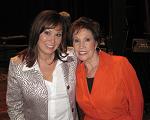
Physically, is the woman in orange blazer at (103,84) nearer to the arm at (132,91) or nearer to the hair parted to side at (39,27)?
the arm at (132,91)

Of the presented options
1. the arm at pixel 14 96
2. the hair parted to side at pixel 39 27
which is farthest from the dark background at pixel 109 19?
the arm at pixel 14 96

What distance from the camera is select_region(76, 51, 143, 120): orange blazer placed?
7.80 feet

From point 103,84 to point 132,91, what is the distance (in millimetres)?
213

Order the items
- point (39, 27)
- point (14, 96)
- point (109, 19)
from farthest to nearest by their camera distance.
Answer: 1. point (109, 19)
2. point (14, 96)
3. point (39, 27)

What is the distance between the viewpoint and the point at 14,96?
2412mm

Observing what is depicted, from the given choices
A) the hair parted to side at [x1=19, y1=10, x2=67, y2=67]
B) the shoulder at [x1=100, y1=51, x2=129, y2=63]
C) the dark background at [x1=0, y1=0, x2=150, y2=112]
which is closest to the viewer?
the hair parted to side at [x1=19, y1=10, x2=67, y2=67]

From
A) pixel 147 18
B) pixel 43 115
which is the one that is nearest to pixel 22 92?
pixel 43 115

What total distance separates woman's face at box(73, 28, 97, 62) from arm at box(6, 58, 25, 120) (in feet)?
1.54

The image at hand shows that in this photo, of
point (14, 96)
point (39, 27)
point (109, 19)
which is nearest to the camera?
point (39, 27)

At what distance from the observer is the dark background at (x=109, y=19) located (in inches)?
194

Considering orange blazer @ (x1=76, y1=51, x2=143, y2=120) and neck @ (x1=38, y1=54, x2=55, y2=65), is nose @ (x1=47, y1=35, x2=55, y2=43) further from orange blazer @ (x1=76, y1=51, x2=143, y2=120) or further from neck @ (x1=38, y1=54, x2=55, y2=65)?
orange blazer @ (x1=76, y1=51, x2=143, y2=120)

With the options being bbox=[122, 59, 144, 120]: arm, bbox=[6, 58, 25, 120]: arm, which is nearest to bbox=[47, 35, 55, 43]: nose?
bbox=[6, 58, 25, 120]: arm

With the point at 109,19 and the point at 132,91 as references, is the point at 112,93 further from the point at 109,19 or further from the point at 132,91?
the point at 109,19

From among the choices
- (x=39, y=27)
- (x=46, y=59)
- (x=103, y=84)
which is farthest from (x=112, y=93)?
(x=39, y=27)
